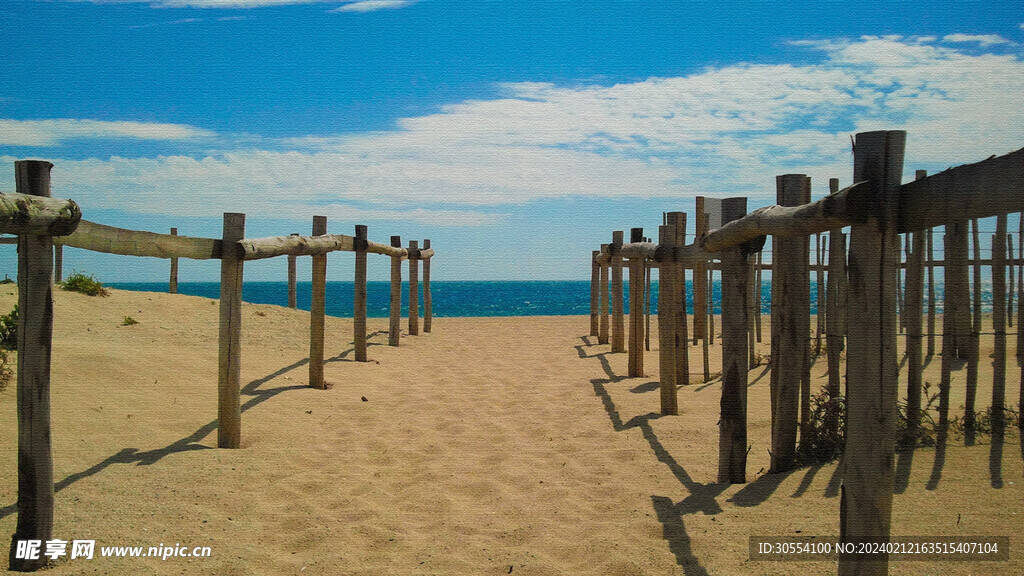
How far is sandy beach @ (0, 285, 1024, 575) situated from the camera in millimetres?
3646

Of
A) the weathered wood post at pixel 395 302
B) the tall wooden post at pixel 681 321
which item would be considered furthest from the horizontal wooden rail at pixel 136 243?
the weathered wood post at pixel 395 302

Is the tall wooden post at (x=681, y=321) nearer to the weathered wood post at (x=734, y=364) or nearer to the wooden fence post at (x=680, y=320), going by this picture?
the wooden fence post at (x=680, y=320)

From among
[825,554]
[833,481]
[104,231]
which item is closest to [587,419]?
[833,481]

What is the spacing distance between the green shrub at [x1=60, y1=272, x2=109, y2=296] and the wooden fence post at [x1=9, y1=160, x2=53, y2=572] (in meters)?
10.8

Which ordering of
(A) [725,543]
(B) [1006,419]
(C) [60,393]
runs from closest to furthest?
(A) [725,543]
(B) [1006,419]
(C) [60,393]

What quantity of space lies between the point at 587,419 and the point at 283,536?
3.89 metres

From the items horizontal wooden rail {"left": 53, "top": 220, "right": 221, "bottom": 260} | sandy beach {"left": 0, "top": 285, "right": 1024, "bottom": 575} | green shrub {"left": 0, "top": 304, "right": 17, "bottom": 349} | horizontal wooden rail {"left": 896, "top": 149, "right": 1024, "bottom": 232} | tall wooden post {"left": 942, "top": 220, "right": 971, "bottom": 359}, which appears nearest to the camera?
horizontal wooden rail {"left": 896, "top": 149, "right": 1024, "bottom": 232}

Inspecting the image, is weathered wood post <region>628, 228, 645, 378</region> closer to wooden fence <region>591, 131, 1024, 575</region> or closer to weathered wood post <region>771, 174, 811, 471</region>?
wooden fence <region>591, 131, 1024, 575</region>

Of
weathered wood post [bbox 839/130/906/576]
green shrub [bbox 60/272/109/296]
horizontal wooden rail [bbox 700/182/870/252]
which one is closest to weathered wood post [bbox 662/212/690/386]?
horizontal wooden rail [bbox 700/182/870/252]

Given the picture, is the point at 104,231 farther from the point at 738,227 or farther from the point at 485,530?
the point at 738,227

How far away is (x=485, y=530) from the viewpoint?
411 centimetres

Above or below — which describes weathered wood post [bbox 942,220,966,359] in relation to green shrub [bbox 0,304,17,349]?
above

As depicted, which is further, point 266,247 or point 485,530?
point 266,247

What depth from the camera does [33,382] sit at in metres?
3.48
